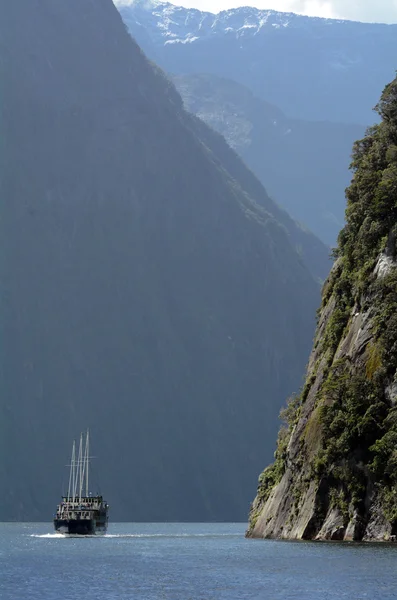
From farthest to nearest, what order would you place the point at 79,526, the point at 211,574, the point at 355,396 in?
the point at 79,526 → the point at 355,396 → the point at 211,574

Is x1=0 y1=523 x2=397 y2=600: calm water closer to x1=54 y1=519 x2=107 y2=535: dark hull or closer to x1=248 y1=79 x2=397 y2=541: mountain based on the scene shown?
x1=248 y1=79 x2=397 y2=541: mountain

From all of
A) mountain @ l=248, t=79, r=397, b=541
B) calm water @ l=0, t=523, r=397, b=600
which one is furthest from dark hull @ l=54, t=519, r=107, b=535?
calm water @ l=0, t=523, r=397, b=600

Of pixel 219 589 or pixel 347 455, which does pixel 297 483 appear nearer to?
pixel 347 455

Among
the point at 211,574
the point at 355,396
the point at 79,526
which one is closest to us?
the point at 211,574

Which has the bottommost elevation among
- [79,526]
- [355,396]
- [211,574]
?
[79,526]

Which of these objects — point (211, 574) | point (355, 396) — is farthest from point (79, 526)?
point (211, 574)

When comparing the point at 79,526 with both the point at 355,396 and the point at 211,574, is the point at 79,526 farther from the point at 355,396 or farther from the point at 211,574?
the point at 211,574

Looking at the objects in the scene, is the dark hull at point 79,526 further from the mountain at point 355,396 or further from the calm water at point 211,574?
the calm water at point 211,574
